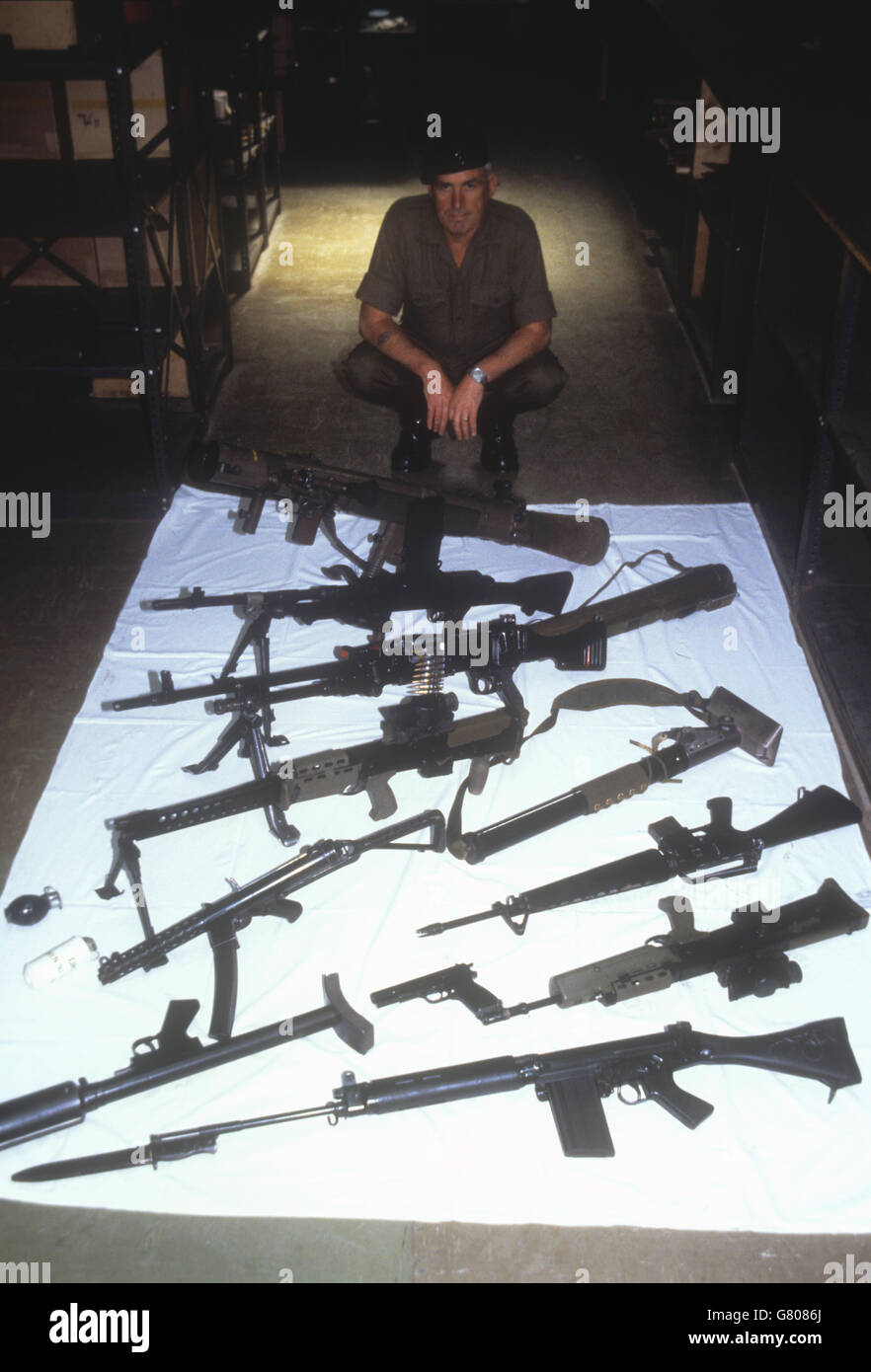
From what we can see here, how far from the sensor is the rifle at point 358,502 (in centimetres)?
464

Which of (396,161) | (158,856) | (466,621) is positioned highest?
(396,161)

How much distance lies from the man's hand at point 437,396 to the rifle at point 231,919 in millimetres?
3020

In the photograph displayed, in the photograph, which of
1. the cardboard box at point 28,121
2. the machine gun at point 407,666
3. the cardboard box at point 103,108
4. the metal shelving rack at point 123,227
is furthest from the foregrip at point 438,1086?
the cardboard box at point 28,121

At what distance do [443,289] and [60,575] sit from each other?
8.77 ft

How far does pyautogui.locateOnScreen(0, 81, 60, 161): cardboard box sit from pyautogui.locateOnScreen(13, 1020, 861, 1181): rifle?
5.94 metres

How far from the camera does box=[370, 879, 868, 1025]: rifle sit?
3207 millimetres

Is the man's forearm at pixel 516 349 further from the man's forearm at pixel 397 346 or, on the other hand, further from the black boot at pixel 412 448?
the black boot at pixel 412 448

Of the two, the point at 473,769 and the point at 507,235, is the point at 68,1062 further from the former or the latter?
the point at 507,235

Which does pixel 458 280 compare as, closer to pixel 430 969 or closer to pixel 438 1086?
pixel 430 969

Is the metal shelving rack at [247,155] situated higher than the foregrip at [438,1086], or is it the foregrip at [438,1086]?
the metal shelving rack at [247,155]

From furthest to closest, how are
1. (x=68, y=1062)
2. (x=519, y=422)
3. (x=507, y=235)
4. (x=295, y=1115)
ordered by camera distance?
(x=519, y=422) → (x=507, y=235) → (x=68, y=1062) → (x=295, y=1115)

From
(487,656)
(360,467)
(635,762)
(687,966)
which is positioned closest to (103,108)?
(360,467)

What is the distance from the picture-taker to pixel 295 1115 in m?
2.93

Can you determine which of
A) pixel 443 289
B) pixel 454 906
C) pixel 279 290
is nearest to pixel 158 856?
pixel 454 906
